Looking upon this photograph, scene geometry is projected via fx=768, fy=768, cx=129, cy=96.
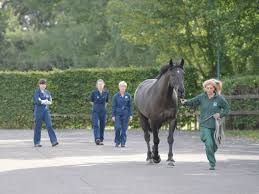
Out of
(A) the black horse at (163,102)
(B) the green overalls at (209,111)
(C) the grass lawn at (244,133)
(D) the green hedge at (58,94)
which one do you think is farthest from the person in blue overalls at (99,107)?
(D) the green hedge at (58,94)

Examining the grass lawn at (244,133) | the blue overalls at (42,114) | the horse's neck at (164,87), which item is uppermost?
the horse's neck at (164,87)

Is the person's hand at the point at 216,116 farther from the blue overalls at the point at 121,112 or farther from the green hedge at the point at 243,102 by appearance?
the green hedge at the point at 243,102

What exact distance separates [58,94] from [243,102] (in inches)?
382

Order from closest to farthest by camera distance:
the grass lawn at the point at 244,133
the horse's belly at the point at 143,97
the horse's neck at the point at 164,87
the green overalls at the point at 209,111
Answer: the green overalls at the point at 209,111 < the horse's neck at the point at 164,87 < the horse's belly at the point at 143,97 < the grass lawn at the point at 244,133

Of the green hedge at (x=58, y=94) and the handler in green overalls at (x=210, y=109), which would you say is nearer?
the handler in green overalls at (x=210, y=109)

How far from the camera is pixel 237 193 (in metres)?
11.1

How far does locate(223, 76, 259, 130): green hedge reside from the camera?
29.5 meters

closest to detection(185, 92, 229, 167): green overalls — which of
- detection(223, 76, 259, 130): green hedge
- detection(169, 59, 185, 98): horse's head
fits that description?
detection(169, 59, 185, 98): horse's head

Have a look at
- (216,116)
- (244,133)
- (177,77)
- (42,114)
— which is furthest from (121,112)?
(216,116)

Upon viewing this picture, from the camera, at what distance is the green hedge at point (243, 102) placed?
29.5 meters

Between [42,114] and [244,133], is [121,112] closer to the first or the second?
[42,114]

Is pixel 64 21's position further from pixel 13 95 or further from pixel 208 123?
pixel 208 123

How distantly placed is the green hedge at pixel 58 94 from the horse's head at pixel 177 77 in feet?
61.9

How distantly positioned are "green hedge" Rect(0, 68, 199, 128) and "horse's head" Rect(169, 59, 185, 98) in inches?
743
